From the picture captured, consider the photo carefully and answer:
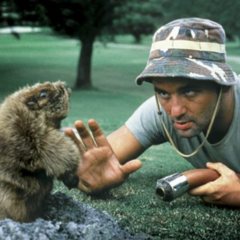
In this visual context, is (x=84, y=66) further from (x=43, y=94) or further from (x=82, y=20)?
(x=43, y=94)

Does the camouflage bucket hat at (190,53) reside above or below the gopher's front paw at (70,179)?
above

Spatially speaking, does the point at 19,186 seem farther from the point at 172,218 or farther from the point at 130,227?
the point at 172,218

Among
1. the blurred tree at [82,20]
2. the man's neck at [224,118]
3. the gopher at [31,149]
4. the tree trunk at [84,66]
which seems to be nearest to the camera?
the gopher at [31,149]

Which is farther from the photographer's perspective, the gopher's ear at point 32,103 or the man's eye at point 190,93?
the man's eye at point 190,93

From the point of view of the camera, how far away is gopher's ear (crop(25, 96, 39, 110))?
2230 millimetres

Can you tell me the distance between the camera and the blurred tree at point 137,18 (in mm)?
10827

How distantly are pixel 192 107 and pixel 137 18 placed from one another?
8723mm

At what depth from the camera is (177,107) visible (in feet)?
7.71

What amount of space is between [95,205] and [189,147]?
67cm

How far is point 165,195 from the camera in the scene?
236 cm

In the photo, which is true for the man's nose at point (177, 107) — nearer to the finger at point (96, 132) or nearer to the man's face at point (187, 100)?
the man's face at point (187, 100)

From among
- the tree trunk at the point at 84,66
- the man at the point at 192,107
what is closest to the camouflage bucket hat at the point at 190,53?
the man at the point at 192,107

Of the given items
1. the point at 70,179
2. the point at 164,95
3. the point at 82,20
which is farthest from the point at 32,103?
the point at 82,20

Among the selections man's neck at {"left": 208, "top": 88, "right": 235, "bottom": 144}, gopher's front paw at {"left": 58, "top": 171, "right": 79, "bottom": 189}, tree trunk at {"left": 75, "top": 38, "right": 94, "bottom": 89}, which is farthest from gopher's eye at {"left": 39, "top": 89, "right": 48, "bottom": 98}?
tree trunk at {"left": 75, "top": 38, "right": 94, "bottom": 89}
